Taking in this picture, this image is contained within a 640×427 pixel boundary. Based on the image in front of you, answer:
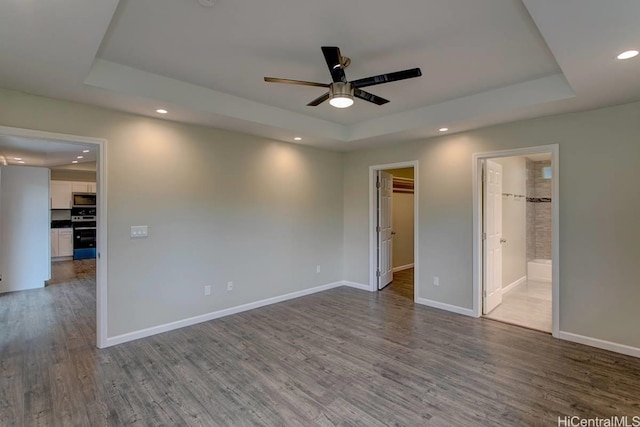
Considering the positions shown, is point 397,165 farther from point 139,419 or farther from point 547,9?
point 139,419

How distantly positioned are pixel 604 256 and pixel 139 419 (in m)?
4.52

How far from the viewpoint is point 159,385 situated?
2.69 meters

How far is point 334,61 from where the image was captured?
2.31 meters

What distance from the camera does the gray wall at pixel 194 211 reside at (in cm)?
345

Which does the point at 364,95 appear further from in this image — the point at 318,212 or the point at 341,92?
the point at 318,212

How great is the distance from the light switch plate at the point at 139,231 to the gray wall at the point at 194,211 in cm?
5

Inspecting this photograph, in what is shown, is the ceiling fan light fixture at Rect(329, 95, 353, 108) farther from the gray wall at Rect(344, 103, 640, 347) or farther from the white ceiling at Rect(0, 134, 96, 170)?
the white ceiling at Rect(0, 134, 96, 170)

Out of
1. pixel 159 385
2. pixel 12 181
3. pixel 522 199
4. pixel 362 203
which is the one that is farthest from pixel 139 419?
pixel 522 199

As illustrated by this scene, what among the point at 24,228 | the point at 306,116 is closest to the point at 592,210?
the point at 306,116

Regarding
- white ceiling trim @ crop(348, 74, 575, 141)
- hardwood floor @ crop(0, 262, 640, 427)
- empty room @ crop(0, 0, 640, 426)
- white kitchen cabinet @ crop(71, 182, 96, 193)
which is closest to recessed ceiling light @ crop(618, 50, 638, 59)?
empty room @ crop(0, 0, 640, 426)

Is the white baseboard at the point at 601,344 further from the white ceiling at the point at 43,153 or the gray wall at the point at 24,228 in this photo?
the gray wall at the point at 24,228

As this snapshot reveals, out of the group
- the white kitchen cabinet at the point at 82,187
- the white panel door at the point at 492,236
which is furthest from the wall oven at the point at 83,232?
the white panel door at the point at 492,236

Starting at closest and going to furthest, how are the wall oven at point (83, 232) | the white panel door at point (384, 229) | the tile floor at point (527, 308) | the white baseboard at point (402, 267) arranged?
the tile floor at point (527, 308)
the white panel door at point (384, 229)
the white baseboard at point (402, 267)
the wall oven at point (83, 232)

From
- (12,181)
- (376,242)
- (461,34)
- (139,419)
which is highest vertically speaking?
(461,34)
